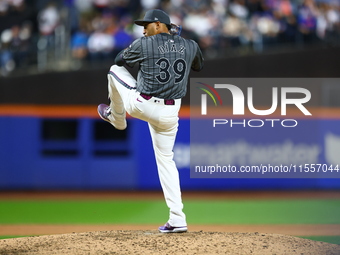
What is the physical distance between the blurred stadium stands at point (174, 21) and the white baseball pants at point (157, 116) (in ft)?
17.1

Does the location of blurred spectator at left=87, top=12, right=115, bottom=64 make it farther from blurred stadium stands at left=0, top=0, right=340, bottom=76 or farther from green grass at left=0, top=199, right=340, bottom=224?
green grass at left=0, top=199, right=340, bottom=224

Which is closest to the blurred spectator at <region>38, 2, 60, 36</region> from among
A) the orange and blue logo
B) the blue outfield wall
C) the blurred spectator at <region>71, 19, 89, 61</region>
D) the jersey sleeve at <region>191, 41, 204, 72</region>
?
the blurred spectator at <region>71, 19, 89, 61</region>

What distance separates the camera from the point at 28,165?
1062 centimetres

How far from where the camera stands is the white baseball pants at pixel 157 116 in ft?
16.8

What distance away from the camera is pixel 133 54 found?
5082 mm

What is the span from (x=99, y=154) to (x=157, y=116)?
5843mm

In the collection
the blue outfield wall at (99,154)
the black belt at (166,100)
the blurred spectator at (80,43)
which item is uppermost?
the blurred spectator at (80,43)

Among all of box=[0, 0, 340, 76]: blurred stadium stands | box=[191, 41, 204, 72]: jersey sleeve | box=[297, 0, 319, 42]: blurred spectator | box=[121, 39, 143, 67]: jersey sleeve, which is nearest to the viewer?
box=[121, 39, 143, 67]: jersey sleeve

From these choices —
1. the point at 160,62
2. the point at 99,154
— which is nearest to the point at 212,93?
the point at 99,154

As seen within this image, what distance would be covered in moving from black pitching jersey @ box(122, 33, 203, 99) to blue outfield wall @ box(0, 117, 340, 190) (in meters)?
5.58

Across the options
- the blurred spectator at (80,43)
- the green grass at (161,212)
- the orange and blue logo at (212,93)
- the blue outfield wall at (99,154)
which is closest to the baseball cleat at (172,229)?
the green grass at (161,212)

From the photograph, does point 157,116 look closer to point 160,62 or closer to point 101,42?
point 160,62

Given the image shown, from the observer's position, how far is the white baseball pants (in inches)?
202

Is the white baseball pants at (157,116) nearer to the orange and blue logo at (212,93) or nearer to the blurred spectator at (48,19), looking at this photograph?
the orange and blue logo at (212,93)
